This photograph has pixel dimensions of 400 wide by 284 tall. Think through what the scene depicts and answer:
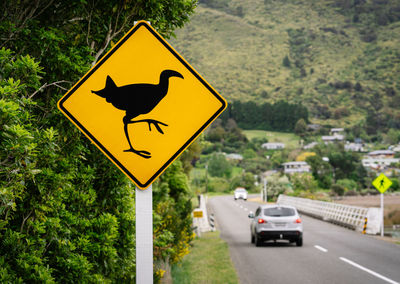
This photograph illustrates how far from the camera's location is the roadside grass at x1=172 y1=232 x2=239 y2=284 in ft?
37.9

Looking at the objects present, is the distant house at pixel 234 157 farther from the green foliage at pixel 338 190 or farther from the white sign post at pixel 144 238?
the white sign post at pixel 144 238

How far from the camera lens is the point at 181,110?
3248 millimetres

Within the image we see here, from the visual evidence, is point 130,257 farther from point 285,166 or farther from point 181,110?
point 285,166

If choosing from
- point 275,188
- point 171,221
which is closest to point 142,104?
point 171,221

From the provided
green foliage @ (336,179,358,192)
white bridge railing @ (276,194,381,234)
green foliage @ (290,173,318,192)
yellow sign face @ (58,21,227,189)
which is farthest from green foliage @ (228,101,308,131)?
yellow sign face @ (58,21,227,189)

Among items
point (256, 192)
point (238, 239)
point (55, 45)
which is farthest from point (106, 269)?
point (256, 192)

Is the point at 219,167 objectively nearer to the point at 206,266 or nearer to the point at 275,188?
the point at 275,188

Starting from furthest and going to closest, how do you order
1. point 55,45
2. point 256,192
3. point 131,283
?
point 256,192
point 131,283
point 55,45

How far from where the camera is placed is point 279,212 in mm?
18328

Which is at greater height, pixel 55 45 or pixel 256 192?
pixel 55 45

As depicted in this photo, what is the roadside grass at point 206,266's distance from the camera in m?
11.6

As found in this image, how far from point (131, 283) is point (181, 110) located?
432 centimetres

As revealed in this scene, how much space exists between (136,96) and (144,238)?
95 cm

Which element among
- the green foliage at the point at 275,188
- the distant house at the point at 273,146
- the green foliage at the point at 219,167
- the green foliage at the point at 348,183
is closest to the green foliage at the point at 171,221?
the green foliage at the point at 275,188
